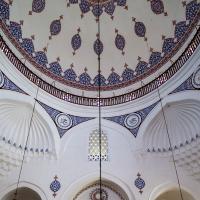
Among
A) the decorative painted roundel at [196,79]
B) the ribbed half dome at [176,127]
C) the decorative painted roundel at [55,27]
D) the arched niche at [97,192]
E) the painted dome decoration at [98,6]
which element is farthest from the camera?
the painted dome decoration at [98,6]

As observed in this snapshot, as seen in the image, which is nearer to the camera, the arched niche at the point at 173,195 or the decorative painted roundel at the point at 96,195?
the arched niche at the point at 173,195

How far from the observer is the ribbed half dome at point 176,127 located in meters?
9.45

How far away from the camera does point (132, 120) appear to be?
10.7 metres

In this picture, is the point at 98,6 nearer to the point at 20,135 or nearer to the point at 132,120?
the point at 132,120

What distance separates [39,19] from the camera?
436 inches

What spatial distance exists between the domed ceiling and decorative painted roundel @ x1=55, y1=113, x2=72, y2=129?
43.8 inches

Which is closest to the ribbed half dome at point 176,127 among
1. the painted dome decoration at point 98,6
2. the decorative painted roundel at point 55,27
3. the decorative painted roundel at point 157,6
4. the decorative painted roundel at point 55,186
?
the decorative painted roundel at point 55,186

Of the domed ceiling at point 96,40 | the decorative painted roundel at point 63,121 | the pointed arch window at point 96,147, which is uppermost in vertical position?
the domed ceiling at point 96,40

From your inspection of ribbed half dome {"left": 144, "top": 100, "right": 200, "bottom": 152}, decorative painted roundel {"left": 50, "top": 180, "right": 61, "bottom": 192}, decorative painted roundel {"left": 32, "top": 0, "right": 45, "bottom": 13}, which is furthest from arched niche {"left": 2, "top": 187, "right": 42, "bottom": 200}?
decorative painted roundel {"left": 32, "top": 0, "right": 45, "bottom": 13}

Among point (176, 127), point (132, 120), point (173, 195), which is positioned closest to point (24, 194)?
point (132, 120)

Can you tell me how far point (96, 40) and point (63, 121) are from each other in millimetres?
3394

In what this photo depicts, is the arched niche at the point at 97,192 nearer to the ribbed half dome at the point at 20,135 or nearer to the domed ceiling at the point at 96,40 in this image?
the ribbed half dome at the point at 20,135

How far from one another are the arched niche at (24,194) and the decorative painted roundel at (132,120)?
12.0 ft

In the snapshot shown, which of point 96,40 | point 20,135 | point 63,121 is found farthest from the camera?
point 96,40
